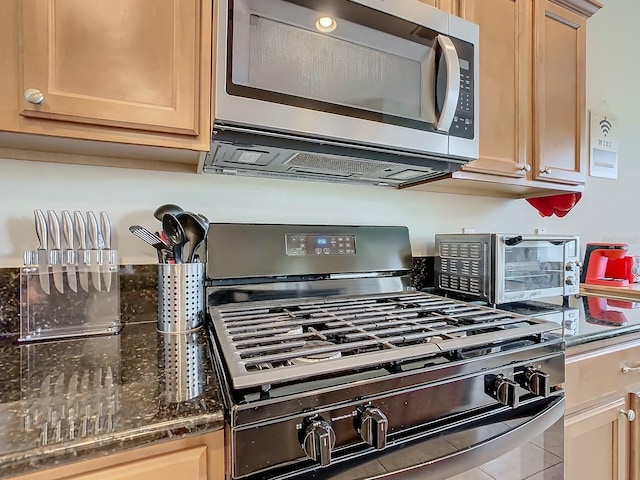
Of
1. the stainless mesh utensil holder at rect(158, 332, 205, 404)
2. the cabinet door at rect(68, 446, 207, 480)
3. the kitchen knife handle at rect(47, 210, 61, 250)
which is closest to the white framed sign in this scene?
the stainless mesh utensil holder at rect(158, 332, 205, 404)

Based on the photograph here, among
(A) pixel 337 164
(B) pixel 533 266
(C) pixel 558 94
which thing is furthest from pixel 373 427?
(C) pixel 558 94

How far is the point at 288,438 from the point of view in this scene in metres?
0.57

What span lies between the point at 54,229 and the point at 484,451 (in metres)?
1.15

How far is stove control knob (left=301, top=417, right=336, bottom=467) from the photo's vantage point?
552mm

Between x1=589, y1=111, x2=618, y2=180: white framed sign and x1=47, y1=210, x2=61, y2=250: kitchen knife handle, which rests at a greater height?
x1=589, y1=111, x2=618, y2=180: white framed sign

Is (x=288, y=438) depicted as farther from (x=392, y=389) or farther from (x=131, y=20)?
(x=131, y=20)

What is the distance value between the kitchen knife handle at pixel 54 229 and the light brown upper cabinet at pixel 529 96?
123 centimetres

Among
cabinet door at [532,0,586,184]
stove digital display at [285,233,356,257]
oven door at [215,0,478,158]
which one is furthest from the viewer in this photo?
cabinet door at [532,0,586,184]

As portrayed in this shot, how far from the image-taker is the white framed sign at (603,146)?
2068 mm

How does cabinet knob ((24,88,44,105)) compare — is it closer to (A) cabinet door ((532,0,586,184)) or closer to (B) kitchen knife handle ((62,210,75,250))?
(B) kitchen knife handle ((62,210,75,250))

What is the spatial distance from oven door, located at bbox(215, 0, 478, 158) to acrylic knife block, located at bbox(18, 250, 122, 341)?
0.54m

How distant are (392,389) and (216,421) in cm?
31

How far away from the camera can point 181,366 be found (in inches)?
28.4

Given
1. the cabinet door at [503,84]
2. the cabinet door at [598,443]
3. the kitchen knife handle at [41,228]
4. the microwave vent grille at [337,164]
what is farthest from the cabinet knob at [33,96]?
the cabinet door at [598,443]
